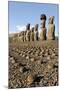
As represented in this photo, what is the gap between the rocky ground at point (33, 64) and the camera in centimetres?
196

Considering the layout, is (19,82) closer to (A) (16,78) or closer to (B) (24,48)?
(A) (16,78)

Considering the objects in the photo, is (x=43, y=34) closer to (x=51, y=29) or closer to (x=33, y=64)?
(x=51, y=29)

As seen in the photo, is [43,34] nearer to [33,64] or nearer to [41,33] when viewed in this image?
[41,33]

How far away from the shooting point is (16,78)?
196 centimetres

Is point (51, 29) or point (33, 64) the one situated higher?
point (51, 29)

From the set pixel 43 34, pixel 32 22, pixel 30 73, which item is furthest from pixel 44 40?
pixel 30 73

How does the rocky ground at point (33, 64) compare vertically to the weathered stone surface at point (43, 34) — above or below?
below

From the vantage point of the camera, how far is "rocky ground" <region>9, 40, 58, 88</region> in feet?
6.42

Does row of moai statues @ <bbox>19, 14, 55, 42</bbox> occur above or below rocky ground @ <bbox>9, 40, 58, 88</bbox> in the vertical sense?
above

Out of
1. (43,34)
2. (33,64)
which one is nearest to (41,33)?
(43,34)

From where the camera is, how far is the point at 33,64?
2.00 meters

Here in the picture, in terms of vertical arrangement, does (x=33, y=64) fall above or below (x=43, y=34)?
below

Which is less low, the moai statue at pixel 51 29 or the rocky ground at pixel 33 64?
the moai statue at pixel 51 29

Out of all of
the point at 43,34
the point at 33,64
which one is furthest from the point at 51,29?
the point at 33,64
